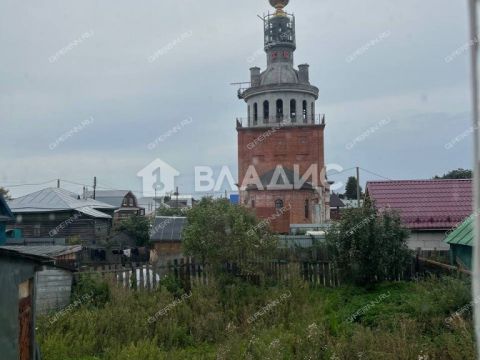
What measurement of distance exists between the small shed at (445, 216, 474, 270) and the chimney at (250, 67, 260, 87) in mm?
31181

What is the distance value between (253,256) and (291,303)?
219 centimetres

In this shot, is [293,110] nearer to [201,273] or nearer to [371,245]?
[201,273]

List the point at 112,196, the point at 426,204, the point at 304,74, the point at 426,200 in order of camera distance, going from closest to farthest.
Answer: the point at 426,204 < the point at 426,200 < the point at 304,74 < the point at 112,196

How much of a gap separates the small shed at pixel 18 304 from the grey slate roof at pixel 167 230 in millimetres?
16961

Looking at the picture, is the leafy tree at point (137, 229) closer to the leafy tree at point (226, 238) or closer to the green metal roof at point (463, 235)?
the leafy tree at point (226, 238)

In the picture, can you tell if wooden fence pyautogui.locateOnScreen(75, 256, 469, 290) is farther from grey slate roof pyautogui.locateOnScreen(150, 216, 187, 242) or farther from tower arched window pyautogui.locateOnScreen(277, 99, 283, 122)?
tower arched window pyautogui.locateOnScreen(277, 99, 283, 122)

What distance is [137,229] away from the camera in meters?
30.7

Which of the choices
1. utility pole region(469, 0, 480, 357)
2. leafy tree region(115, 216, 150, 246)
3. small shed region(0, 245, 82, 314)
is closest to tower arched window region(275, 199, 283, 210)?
leafy tree region(115, 216, 150, 246)

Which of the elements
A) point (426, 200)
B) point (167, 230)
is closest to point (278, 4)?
point (167, 230)

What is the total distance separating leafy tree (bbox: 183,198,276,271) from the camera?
39.9ft

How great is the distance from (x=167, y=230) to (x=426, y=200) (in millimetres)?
13519

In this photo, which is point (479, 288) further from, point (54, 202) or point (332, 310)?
point (54, 202)

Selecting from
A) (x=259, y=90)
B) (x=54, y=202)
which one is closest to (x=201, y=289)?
(x=54, y=202)

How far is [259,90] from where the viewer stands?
40.5m
